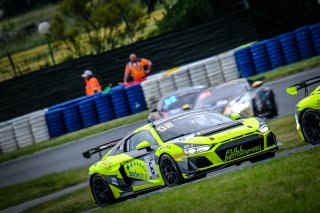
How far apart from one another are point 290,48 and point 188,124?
49.8 feet

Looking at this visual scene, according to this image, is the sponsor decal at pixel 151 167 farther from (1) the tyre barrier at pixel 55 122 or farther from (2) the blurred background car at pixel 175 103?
(1) the tyre barrier at pixel 55 122

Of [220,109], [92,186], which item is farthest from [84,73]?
[92,186]

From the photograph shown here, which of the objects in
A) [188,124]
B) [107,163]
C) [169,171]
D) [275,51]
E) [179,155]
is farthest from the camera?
[275,51]

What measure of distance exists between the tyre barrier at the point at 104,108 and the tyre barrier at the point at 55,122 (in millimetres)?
1342

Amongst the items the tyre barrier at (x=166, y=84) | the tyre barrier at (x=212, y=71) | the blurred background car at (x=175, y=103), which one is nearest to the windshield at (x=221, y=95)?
the blurred background car at (x=175, y=103)

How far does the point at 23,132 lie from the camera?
26484 millimetres

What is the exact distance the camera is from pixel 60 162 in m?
21.5

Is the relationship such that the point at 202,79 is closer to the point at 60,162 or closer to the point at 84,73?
the point at 84,73

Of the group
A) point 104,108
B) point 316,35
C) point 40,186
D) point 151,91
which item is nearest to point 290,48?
point 316,35

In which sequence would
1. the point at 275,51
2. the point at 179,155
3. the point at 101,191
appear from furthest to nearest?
the point at 275,51
the point at 101,191
the point at 179,155

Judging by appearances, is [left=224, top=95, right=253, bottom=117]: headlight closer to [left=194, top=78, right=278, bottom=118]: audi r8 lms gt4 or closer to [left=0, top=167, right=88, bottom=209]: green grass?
[left=194, top=78, right=278, bottom=118]: audi r8 lms gt4

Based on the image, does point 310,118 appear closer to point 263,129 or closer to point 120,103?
point 263,129

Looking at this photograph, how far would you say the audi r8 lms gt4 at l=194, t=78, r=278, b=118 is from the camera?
18.8m

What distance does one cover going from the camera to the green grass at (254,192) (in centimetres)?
865
